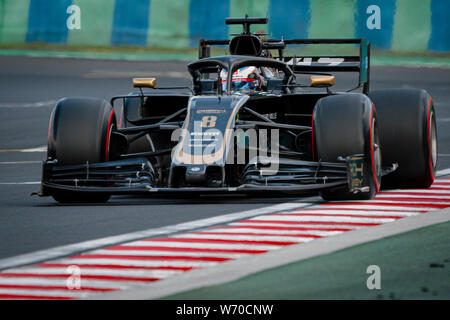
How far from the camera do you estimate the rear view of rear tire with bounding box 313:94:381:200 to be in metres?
8.35

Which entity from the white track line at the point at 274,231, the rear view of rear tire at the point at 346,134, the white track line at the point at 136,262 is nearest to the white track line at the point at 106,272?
the white track line at the point at 136,262

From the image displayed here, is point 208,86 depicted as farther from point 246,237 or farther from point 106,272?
point 106,272

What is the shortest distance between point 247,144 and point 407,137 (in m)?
1.46

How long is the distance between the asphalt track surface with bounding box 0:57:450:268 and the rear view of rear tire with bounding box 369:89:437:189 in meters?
1.11

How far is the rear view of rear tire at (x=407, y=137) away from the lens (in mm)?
9219

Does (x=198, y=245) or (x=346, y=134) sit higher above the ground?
(x=346, y=134)

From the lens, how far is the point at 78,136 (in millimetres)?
8812

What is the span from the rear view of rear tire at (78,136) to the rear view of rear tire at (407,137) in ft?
8.28

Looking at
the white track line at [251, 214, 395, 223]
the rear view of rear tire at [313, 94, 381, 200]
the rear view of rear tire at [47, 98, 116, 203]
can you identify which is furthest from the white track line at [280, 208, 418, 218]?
the rear view of rear tire at [47, 98, 116, 203]

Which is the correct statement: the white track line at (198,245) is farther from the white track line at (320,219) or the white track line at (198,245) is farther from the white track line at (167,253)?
the white track line at (320,219)

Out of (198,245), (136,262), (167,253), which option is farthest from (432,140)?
(136,262)

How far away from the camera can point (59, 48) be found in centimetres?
2898
